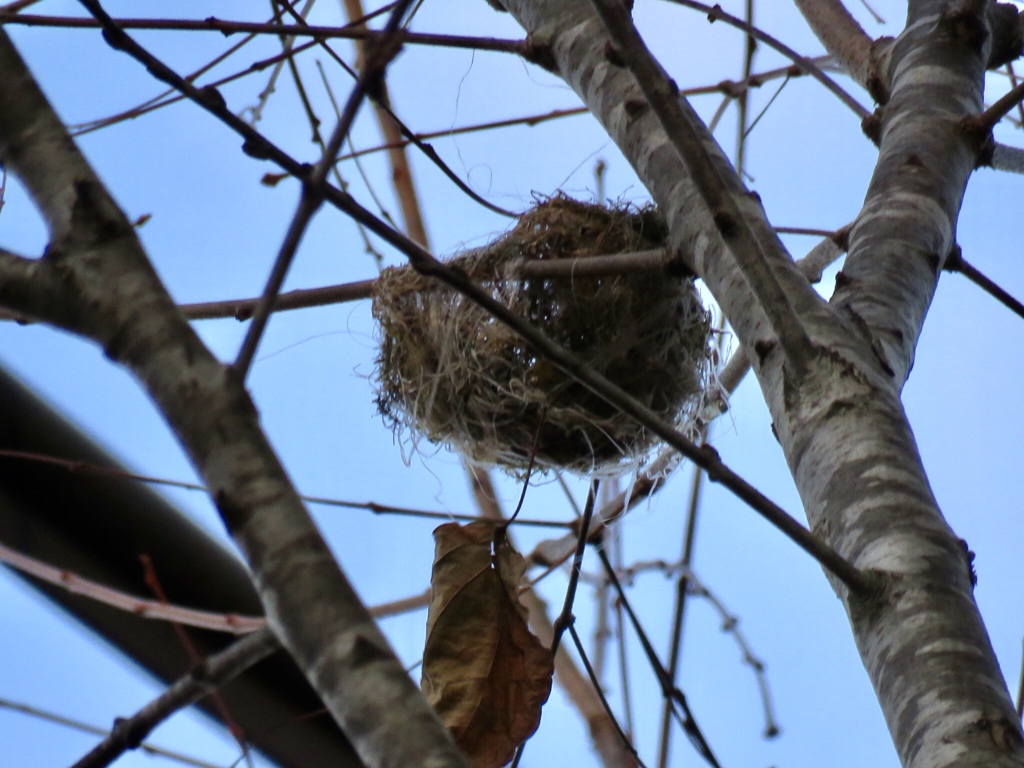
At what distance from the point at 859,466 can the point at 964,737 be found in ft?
1.01

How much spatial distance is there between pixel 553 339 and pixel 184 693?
1.34 m

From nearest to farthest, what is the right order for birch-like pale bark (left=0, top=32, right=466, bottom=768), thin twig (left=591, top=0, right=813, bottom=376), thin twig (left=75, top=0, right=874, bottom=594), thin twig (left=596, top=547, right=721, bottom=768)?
1. birch-like pale bark (left=0, top=32, right=466, bottom=768)
2. thin twig (left=75, top=0, right=874, bottom=594)
3. thin twig (left=591, top=0, right=813, bottom=376)
4. thin twig (left=596, top=547, right=721, bottom=768)

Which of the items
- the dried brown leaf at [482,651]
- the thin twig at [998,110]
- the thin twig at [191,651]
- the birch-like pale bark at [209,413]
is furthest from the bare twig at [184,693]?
the thin twig at [998,110]

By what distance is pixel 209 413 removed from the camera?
697mm

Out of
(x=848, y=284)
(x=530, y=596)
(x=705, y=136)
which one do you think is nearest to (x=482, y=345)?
(x=705, y=136)

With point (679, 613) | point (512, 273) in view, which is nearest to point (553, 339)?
point (512, 273)

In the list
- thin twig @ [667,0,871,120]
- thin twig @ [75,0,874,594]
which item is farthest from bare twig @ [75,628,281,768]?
thin twig @ [667,0,871,120]

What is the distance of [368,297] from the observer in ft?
6.56

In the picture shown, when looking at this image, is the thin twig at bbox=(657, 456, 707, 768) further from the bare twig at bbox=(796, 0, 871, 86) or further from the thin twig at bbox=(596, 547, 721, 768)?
the bare twig at bbox=(796, 0, 871, 86)

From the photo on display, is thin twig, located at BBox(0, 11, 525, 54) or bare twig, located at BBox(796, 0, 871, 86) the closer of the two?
thin twig, located at BBox(0, 11, 525, 54)

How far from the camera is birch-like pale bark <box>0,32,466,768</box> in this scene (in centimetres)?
62

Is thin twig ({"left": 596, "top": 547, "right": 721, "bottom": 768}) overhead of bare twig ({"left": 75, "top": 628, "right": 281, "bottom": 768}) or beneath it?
overhead

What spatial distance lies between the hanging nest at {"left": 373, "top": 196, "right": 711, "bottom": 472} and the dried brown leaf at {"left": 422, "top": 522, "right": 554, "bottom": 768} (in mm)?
372

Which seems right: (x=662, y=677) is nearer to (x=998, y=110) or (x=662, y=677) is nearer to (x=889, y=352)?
(x=889, y=352)
